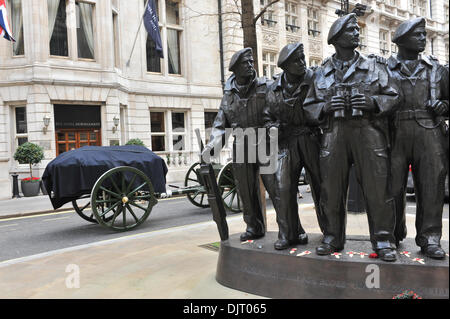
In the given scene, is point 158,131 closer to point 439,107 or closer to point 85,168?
point 85,168

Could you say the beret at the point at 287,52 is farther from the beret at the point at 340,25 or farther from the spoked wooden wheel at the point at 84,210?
the spoked wooden wheel at the point at 84,210

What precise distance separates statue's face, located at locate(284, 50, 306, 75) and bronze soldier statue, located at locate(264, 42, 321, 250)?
2cm

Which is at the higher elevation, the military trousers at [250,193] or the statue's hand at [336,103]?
the statue's hand at [336,103]

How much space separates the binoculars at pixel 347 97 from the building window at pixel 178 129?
18.8 metres

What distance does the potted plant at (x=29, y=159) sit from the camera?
15.9m

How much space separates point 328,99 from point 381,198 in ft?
3.43

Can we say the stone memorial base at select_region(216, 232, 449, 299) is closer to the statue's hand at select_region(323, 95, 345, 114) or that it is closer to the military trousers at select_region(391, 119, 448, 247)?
the military trousers at select_region(391, 119, 448, 247)

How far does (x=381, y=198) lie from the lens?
151 inches

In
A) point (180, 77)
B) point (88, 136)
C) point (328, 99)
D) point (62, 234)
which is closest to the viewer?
point (328, 99)

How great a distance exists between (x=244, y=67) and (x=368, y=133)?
1.53m

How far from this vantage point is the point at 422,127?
380cm

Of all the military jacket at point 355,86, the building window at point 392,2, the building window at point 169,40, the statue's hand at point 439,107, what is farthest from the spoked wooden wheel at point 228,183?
the building window at point 169,40

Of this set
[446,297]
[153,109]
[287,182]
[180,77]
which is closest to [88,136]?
[153,109]

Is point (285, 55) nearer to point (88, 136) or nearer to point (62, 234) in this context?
point (62, 234)
